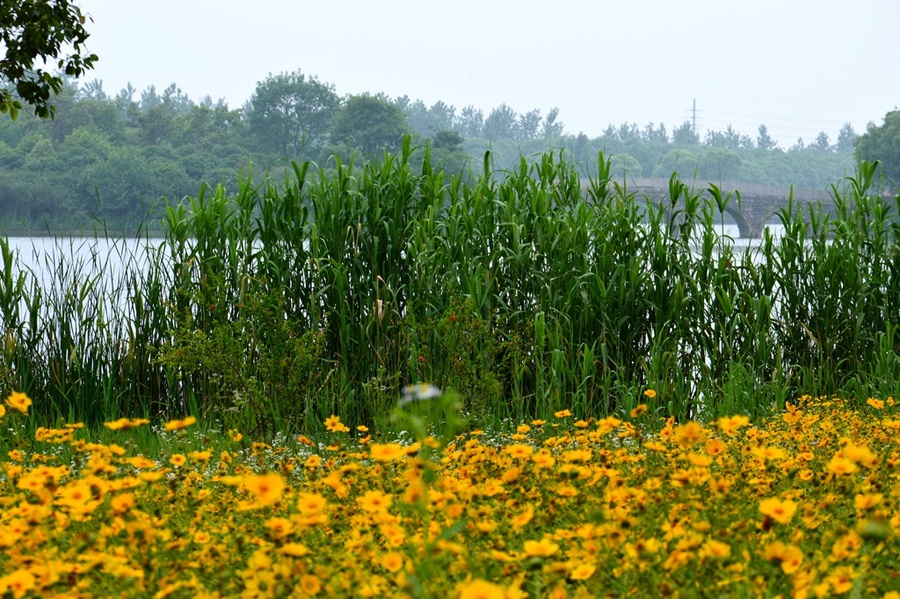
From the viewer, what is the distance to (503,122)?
41156 mm

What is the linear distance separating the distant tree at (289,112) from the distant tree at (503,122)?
17.6 m

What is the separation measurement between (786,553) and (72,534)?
1451mm

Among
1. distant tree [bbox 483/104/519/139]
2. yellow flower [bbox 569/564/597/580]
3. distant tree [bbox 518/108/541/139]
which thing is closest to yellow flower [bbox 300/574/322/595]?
yellow flower [bbox 569/564/597/580]

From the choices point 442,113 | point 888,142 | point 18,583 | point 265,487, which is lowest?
point 18,583

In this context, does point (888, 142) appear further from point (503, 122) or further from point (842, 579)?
point (503, 122)

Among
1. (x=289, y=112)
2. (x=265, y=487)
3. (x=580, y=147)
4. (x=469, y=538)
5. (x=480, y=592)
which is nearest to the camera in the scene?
(x=480, y=592)

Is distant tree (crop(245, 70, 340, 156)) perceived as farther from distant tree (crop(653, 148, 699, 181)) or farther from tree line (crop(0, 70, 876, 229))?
distant tree (crop(653, 148, 699, 181))

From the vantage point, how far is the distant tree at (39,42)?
15.5ft

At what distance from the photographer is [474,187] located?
5133 millimetres

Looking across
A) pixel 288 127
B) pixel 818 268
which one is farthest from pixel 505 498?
pixel 288 127

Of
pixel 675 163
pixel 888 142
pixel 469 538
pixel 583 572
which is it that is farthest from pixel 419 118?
pixel 583 572

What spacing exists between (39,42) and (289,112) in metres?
15.9

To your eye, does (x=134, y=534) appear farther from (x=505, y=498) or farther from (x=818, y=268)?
(x=818, y=268)

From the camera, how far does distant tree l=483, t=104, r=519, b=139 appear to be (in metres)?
40.2
